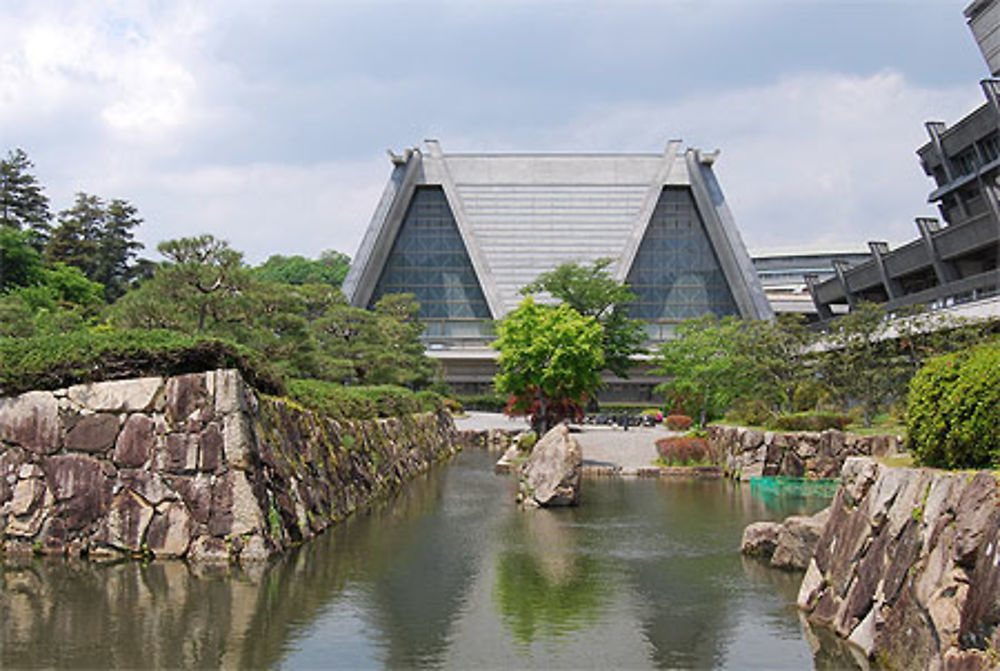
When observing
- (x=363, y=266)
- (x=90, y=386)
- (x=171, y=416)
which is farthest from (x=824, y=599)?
(x=363, y=266)

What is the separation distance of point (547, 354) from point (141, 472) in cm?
2052

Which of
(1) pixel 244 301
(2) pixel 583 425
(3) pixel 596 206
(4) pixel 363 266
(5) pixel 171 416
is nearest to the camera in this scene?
(5) pixel 171 416

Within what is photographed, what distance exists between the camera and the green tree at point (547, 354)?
32.7 metres

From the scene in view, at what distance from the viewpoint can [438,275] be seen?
6744 cm

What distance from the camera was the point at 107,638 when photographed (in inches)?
392

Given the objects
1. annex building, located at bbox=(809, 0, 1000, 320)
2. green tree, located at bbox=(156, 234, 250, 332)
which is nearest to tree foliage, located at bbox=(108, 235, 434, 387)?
green tree, located at bbox=(156, 234, 250, 332)

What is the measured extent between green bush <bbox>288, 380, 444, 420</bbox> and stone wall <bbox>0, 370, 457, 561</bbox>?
12.1 feet

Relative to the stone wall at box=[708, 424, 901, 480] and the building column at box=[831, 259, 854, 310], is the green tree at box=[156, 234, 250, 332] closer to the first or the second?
the stone wall at box=[708, 424, 901, 480]

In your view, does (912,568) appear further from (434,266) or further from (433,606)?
(434,266)

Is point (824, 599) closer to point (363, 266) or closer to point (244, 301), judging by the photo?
point (244, 301)

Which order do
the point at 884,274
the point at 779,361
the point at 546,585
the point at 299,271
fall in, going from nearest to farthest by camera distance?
the point at 546,585, the point at 779,361, the point at 884,274, the point at 299,271

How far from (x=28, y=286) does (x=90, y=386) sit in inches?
1211

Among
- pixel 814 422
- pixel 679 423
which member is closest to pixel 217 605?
pixel 814 422

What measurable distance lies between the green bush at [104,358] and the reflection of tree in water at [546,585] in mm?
5856
